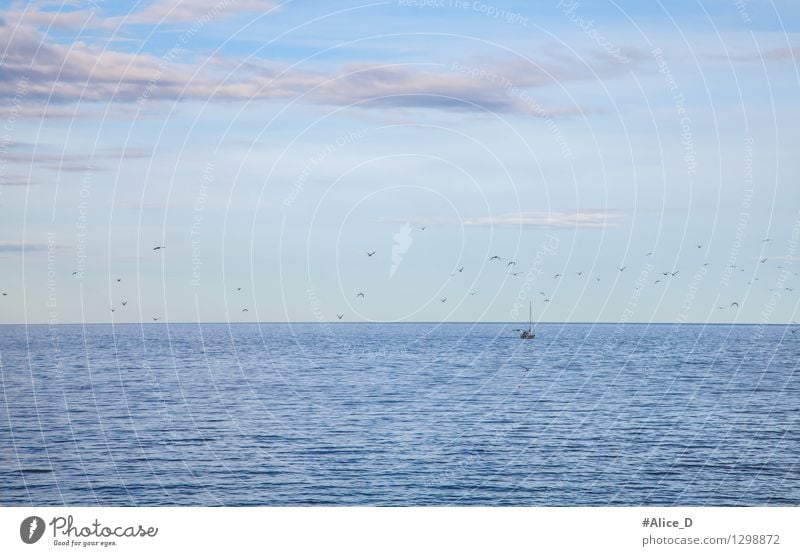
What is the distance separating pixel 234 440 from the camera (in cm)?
7994

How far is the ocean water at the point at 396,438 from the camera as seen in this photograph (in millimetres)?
59853

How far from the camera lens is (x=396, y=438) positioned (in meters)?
81.8

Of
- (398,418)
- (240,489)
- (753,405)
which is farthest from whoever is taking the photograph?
(753,405)

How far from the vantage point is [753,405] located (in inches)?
4264

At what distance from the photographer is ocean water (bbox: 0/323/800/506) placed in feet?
196

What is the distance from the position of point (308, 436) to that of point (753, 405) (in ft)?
180
